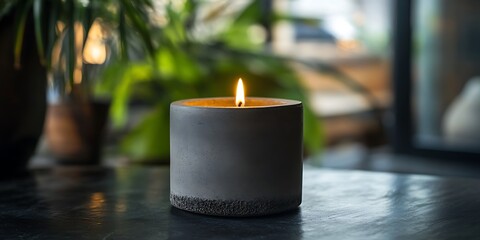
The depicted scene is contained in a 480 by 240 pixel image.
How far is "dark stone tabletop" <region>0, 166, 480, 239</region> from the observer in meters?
0.58

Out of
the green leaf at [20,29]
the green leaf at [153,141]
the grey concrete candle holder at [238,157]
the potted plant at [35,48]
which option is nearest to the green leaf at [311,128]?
the green leaf at [153,141]

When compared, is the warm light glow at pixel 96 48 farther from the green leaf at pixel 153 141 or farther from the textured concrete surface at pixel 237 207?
the textured concrete surface at pixel 237 207

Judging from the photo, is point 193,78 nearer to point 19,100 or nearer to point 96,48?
point 96,48

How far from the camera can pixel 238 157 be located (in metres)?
0.61

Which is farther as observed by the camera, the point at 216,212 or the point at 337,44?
the point at 337,44

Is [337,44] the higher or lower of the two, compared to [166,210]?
higher

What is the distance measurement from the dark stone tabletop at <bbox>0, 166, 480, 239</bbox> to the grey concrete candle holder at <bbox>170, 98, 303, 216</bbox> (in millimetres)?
14

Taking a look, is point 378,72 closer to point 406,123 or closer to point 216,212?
point 406,123

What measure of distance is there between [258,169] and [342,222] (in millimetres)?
77

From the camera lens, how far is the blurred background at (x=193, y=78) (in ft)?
2.78

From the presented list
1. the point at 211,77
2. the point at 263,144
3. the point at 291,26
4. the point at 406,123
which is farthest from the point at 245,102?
the point at 291,26

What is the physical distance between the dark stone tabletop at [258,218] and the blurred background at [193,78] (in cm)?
12

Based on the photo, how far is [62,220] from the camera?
63 centimetres

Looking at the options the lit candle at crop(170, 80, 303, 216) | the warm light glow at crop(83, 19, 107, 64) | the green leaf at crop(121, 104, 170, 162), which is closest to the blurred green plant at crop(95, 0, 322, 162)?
the green leaf at crop(121, 104, 170, 162)
